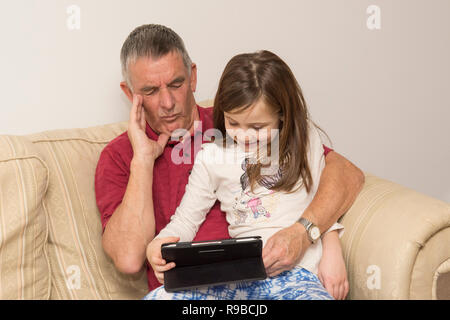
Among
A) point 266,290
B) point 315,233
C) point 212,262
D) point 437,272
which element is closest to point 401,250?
point 437,272

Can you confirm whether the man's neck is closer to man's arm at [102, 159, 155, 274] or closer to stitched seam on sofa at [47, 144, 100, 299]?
man's arm at [102, 159, 155, 274]

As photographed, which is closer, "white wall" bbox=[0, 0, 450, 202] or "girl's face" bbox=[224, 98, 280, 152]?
"girl's face" bbox=[224, 98, 280, 152]

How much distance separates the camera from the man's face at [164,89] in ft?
4.84

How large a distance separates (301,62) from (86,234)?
118 cm

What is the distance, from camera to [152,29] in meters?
1.54

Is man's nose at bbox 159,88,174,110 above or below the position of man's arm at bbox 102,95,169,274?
above

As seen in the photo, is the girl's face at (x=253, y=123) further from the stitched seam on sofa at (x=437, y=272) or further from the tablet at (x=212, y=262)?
the stitched seam on sofa at (x=437, y=272)

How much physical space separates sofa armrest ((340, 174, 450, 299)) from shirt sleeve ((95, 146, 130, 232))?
0.74m

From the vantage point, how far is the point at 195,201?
1408 millimetres

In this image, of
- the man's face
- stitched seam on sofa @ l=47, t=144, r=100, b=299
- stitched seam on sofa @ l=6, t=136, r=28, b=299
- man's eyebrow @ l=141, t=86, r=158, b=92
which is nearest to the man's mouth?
the man's face

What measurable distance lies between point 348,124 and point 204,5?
0.87 m

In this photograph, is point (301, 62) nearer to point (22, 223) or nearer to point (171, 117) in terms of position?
point (171, 117)

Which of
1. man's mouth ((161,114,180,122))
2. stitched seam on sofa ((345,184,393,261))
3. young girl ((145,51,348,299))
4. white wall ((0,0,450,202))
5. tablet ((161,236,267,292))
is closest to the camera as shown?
tablet ((161,236,267,292))

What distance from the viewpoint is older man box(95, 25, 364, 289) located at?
4.54ft
